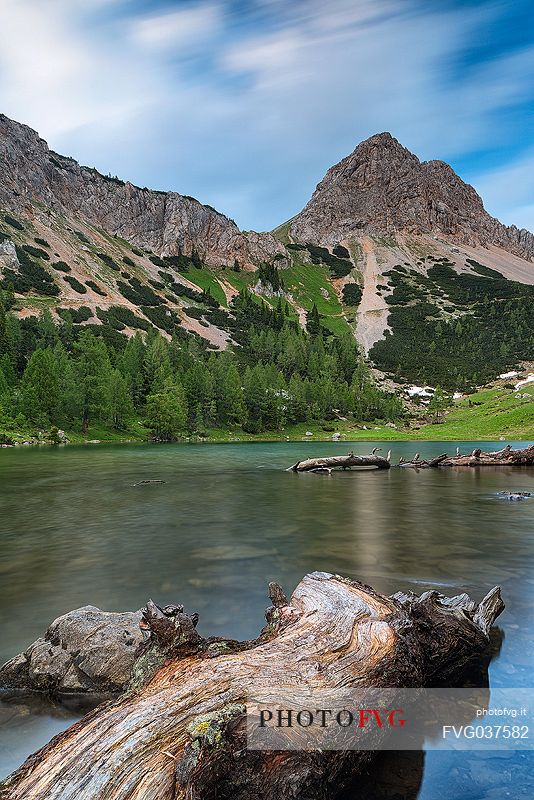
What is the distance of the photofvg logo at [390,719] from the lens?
4801mm

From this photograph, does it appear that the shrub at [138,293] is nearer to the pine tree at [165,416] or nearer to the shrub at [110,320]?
the shrub at [110,320]

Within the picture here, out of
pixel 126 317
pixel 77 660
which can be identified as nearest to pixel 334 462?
pixel 77 660

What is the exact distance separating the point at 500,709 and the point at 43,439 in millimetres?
76087

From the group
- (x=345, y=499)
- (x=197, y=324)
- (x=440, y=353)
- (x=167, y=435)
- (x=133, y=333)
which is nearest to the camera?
(x=345, y=499)

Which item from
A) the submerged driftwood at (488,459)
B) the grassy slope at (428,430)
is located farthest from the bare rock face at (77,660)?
the grassy slope at (428,430)

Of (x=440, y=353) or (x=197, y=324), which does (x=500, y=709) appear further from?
(x=440, y=353)

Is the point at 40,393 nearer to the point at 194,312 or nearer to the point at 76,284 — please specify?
the point at 76,284

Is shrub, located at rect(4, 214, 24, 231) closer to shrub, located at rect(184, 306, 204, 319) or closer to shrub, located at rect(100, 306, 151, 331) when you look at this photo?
shrub, located at rect(100, 306, 151, 331)

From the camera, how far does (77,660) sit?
7.51 meters

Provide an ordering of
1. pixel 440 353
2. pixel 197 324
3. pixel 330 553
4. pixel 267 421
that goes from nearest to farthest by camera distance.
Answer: pixel 330 553 < pixel 267 421 < pixel 197 324 < pixel 440 353

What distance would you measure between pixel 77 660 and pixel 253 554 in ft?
27.4

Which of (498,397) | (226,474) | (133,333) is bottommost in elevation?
(226,474)

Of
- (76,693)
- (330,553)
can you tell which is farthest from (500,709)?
(330,553)

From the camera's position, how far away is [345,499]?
88.4 ft
